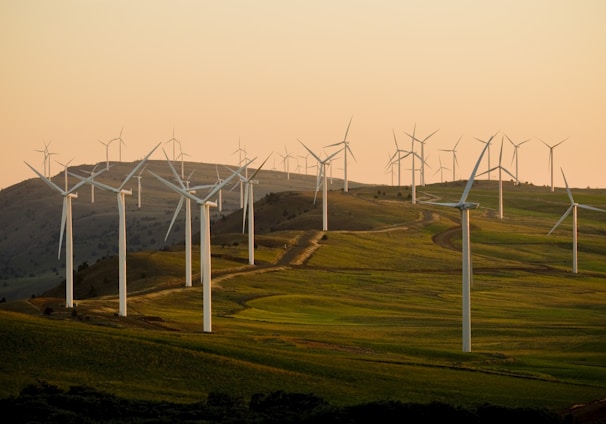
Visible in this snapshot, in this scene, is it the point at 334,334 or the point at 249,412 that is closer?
the point at 249,412

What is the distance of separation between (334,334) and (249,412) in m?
39.5

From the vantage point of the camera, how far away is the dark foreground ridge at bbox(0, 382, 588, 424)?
50688 mm

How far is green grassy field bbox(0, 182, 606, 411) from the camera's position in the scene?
209ft

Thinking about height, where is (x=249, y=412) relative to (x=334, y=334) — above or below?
below

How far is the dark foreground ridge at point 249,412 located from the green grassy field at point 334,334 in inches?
172

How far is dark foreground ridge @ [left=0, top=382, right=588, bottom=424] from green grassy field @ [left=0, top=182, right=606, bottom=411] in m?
4.38

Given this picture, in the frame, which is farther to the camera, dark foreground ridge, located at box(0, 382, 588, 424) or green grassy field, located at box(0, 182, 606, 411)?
green grassy field, located at box(0, 182, 606, 411)

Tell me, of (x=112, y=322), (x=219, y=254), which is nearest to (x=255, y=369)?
(x=112, y=322)

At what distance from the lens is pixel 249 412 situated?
176 feet

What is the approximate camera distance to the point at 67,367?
65.2 metres

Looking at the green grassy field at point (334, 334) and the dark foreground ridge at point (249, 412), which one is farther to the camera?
the green grassy field at point (334, 334)

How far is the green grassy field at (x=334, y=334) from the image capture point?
63.6m

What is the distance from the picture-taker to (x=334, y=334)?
3652 inches

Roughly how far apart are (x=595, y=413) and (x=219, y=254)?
4587 inches
